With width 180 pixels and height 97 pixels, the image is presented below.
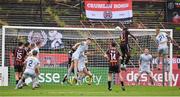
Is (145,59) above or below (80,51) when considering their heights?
below

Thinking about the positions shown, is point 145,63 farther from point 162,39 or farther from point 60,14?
point 60,14

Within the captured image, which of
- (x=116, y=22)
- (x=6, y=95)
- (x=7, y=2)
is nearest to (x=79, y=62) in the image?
(x=6, y=95)

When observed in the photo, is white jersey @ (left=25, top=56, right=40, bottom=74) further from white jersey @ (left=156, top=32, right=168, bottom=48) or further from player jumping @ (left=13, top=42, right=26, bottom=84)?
white jersey @ (left=156, top=32, right=168, bottom=48)

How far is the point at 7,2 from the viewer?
40938mm

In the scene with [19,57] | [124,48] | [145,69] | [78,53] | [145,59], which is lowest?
[145,69]

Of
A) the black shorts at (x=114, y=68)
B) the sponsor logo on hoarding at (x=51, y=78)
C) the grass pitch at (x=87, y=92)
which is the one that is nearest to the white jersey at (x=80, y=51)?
the sponsor logo on hoarding at (x=51, y=78)

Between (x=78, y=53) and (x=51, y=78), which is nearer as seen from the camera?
(x=78, y=53)

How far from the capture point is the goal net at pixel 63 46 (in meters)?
30.2

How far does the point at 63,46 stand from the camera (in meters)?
31.2

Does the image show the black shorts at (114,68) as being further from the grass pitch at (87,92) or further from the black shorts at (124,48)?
the black shorts at (124,48)

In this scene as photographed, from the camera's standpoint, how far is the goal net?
3019 cm

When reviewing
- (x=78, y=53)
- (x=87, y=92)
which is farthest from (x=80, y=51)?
(x=87, y=92)

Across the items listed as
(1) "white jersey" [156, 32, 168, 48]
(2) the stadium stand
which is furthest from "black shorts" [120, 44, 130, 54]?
(2) the stadium stand

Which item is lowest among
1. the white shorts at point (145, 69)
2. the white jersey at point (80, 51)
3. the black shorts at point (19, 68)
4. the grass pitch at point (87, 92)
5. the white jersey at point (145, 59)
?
the grass pitch at point (87, 92)
